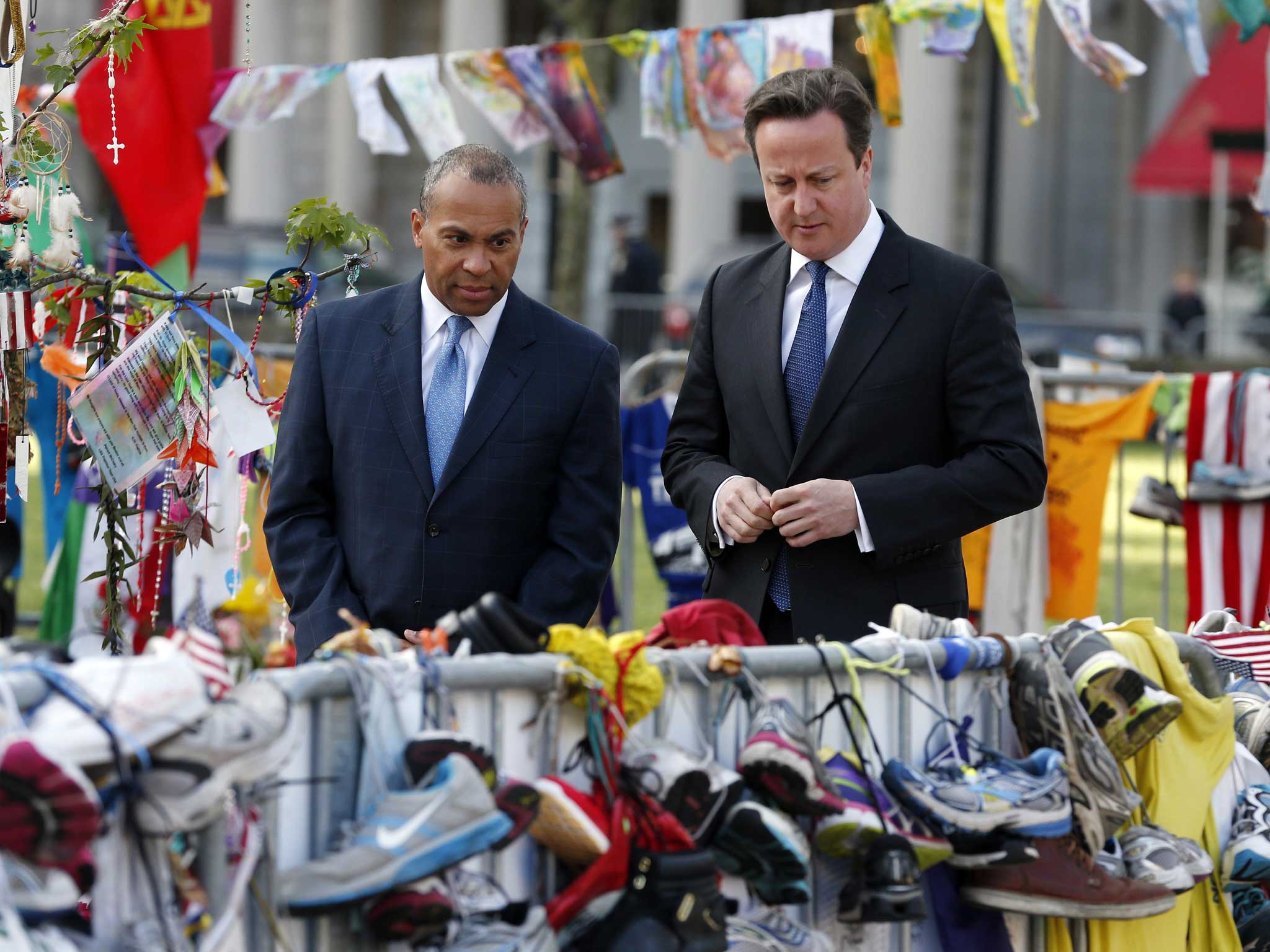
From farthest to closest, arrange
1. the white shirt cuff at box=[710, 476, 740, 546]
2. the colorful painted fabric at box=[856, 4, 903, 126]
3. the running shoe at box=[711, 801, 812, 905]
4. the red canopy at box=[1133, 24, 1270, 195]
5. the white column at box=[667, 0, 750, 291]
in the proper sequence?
the white column at box=[667, 0, 750, 291] < the red canopy at box=[1133, 24, 1270, 195] < the colorful painted fabric at box=[856, 4, 903, 126] < the white shirt cuff at box=[710, 476, 740, 546] < the running shoe at box=[711, 801, 812, 905]

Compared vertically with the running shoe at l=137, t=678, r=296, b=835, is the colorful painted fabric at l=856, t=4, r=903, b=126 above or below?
above

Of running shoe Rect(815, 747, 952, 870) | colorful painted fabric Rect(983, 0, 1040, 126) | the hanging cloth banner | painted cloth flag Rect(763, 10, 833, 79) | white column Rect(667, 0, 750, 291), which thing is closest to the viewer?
running shoe Rect(815, 747, 952, 870)

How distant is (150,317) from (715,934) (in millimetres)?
2959

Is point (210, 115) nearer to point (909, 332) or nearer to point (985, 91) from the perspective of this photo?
point (909, 332)

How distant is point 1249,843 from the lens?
321cm

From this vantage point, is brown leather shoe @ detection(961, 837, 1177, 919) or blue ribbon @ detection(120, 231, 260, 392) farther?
blue ribbon @ detection(120, 231, 260, 392)

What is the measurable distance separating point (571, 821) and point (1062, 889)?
0.94m

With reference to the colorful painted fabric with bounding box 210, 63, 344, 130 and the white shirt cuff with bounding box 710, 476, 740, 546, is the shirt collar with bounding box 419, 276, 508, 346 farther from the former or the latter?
the colorful painted fabric with bounding box 210, 63, 344, 130

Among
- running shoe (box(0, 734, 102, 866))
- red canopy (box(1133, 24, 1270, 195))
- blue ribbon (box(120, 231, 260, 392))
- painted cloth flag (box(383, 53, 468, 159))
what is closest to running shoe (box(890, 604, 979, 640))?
running shoe (box(0, 734, 102, 866))

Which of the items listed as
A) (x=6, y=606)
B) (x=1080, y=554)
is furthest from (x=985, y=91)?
(x=6, y=606)

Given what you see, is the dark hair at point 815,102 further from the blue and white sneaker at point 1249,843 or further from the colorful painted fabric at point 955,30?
the colorful painted fabric at point 955,30

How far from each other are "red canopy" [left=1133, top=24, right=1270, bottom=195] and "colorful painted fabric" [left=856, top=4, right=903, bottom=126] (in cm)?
1609

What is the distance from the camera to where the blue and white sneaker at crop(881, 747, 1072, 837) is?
277cm

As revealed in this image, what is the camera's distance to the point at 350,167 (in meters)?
26.8
